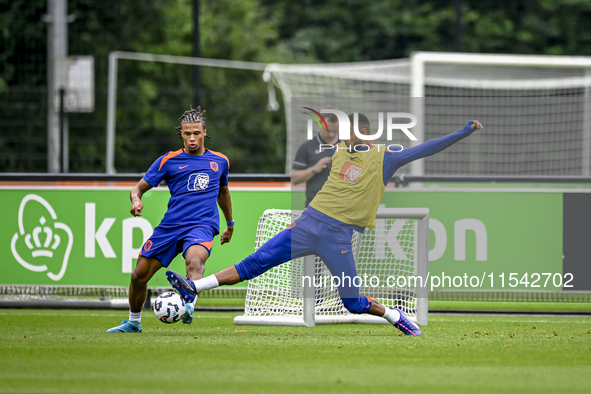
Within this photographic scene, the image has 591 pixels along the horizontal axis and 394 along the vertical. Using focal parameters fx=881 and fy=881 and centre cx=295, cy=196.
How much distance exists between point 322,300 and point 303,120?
22.1 feet

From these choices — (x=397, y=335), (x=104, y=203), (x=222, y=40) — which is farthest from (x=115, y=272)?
(x=222, y=40)

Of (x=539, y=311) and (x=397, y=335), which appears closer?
(x=397, y=335)

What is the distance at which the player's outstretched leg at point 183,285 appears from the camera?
7285 millimetres

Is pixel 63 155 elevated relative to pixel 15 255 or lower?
elevated

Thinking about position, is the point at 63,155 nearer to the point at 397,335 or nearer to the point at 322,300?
the point at 322,300

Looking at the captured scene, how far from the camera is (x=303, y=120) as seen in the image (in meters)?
15.3

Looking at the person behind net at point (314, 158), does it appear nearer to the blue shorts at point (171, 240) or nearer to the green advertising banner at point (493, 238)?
the green advertising banner at point (493, 238)

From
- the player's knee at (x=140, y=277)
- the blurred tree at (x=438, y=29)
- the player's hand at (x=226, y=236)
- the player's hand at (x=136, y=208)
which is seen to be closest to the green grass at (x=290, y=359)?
the player's knee at (x=140, y=277)

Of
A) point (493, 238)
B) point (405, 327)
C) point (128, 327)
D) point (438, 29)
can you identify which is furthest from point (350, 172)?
point (438, 29)

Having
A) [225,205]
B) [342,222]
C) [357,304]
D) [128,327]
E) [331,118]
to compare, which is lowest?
[128,327]

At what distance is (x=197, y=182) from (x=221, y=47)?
2588cm

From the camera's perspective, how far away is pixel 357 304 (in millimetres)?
7746

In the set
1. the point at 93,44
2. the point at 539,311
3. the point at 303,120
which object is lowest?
the point at 539,311

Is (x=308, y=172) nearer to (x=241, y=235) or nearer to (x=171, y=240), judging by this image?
(x=241, y=235)
